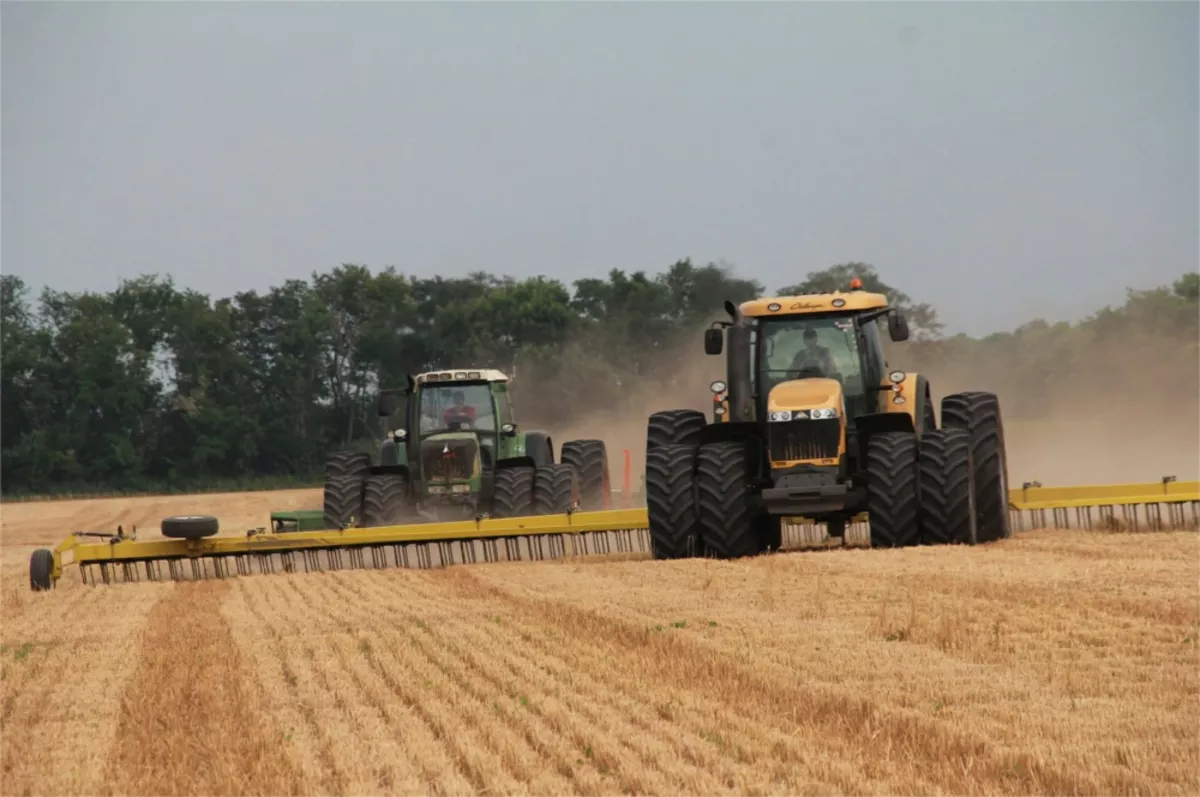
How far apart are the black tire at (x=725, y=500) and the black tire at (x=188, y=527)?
4.70 m

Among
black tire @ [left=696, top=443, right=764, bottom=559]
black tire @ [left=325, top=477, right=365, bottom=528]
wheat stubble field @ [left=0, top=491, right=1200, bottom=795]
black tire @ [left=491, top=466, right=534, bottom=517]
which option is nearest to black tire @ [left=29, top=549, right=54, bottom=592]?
wheat stubble field @ [left=0, top=491, right=1200, bottom=795]

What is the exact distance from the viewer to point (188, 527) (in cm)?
1605

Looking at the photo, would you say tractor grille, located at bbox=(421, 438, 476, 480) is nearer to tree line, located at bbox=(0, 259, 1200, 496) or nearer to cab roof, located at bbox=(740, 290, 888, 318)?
cab roof, located at bbox=(740, 290, 888, 318)

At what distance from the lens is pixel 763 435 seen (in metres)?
14.8

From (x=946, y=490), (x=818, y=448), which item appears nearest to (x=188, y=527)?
(x=818, y=448)

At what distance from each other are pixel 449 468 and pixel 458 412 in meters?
0.79

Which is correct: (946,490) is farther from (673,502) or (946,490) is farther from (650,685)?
(650,685)

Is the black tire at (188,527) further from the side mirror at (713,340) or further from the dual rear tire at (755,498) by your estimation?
the side mirror at (713,340)

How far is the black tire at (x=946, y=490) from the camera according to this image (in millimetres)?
14195

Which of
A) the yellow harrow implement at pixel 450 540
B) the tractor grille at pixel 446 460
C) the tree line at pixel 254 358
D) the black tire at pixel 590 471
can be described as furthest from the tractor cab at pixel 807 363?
the tree line at pixel 254 358

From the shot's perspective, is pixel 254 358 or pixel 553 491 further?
pixel 254 358

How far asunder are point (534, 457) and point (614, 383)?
71.7ft

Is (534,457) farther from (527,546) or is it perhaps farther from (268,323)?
(268,323)

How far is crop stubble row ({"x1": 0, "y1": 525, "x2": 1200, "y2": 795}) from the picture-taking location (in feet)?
19.9
